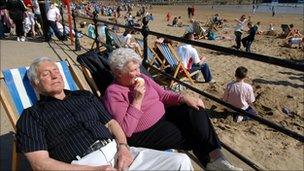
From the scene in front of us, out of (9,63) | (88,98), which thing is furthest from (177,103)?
(9,63)

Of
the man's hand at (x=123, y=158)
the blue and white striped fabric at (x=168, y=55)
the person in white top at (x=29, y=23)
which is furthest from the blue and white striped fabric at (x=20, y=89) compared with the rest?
the person in white top at (x=29, y=23)

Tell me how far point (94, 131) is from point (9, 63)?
5823 mm

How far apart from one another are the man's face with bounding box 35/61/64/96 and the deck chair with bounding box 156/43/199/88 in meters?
6.02

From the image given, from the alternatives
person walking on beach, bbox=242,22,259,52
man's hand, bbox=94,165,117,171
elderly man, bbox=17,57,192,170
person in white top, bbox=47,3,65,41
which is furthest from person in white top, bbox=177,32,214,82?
person walking on beach, bbox=242,22,259,52

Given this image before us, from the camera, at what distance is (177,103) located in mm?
3525

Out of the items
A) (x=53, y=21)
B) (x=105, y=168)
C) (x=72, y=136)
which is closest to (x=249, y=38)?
(x=53, y=21)

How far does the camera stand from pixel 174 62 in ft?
31.0

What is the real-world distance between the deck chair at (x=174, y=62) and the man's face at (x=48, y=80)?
6.02 meters

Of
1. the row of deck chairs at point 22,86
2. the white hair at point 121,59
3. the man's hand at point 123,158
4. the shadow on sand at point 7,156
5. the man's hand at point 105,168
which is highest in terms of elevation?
the white hair at point 121,59

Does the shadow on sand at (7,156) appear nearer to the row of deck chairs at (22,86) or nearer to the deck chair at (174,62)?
the row of deck chairs at (22,86)

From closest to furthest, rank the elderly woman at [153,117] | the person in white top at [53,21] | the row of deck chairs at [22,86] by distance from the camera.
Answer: the elderly woman at [153,117] → the row of deck chairs at [22,86] → the person in white top at [53,21]

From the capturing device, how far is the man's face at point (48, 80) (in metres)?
3.09

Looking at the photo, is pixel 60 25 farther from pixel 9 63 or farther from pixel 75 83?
pixel 75 83

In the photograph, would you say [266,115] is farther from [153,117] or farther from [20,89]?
[20,89]
